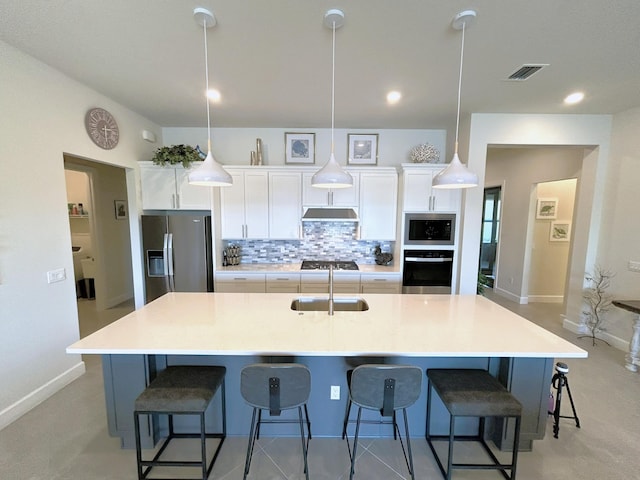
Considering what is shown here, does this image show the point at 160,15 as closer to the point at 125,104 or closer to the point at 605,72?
the point at 125,104

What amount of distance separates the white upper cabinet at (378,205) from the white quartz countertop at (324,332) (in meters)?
1.69

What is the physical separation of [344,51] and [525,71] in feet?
5.51

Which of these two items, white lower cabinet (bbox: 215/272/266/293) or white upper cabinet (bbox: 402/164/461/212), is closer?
white upper cabinet (bbox: 402/164/461/212)

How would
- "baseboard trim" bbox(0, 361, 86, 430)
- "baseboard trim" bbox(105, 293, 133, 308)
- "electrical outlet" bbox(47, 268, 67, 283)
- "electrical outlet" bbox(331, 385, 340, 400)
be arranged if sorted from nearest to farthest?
"electrical outlet" bbox(331, 385, 340, 400) < "baseboard trim" bbox(0, 361, 86, 430) < "electrical outlet" bbox(47, 268, 67, 283) < "baseboard trim" bbox(105, 293, 133, 308)

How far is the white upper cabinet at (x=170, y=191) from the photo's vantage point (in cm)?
370

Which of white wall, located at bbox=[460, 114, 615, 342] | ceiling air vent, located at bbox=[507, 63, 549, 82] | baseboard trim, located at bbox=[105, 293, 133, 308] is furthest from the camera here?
baseboard trim, located at bbox=[105, 293, 133, 308]

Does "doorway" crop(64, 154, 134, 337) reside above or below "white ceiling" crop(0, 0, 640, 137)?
below

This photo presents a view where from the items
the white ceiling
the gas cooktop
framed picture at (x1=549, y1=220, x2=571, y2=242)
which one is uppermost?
the white ceiling

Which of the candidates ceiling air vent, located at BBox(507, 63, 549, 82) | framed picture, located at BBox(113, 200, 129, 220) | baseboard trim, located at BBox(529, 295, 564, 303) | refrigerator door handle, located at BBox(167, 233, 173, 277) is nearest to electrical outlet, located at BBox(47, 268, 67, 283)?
refrigerator door handle, located at BBox(167, 233, 173, 277)

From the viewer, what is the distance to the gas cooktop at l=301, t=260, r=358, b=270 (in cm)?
386

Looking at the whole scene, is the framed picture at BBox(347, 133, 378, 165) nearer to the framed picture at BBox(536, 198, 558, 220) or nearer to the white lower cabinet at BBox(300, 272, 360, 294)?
the white lower cabinet at BBox(300, 272, 360, 294)

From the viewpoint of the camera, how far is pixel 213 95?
2973 mm

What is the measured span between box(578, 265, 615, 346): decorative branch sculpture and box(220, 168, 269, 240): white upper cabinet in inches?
176

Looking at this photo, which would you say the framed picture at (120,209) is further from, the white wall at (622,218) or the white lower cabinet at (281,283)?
the white wall at (622,218)
